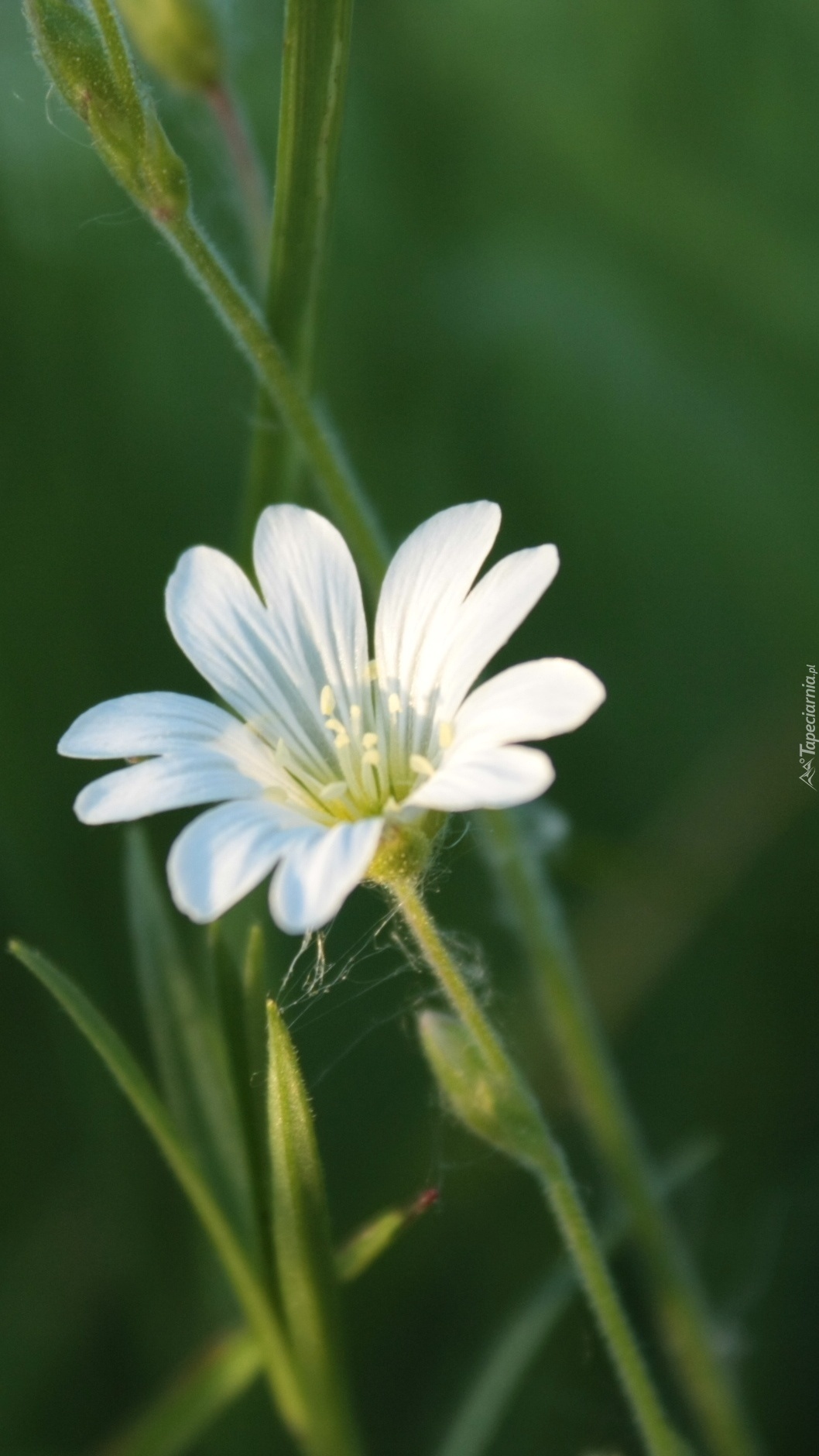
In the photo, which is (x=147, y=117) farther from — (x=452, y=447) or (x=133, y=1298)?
(x=133, y=1298)

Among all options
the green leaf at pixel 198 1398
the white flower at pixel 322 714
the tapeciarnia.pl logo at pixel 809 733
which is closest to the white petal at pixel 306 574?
the white flower at pixel 322 714

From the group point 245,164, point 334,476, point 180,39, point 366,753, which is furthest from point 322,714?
point 180,39

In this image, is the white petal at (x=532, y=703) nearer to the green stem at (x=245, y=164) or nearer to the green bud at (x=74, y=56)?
the green bud at (x=74, y=56)

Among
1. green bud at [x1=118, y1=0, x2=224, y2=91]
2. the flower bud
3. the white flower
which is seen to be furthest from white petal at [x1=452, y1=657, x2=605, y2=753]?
green bud at [x1=118, y1=0, x2=224, y2=91]

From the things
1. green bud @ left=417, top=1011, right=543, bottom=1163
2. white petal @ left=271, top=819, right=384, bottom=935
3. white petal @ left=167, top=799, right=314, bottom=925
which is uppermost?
white petal @ left=167, top=799, right=314, bottom=925

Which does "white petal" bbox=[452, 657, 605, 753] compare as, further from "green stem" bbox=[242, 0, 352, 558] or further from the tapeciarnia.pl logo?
the tapeciarnia.pl logo
